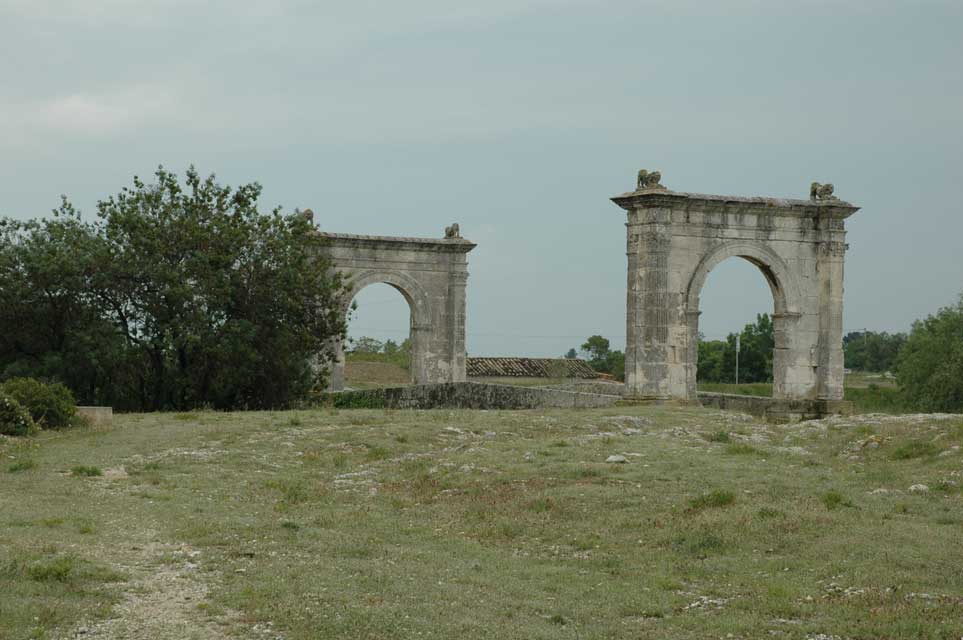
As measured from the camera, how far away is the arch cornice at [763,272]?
78.7 feet

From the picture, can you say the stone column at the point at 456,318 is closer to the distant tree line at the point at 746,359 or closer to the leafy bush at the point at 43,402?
the leafy bush at the point at 43,402

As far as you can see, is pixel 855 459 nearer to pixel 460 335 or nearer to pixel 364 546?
pixel 364 546

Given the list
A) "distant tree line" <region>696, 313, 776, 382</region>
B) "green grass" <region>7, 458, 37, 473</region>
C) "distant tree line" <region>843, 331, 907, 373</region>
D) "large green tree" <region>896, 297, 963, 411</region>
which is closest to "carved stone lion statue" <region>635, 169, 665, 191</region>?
"green grass" <region>7, 458, 37, 473</region>

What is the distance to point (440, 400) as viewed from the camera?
3116cm

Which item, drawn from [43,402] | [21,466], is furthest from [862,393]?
[21,466]

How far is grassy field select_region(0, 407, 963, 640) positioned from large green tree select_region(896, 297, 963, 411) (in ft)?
85.0

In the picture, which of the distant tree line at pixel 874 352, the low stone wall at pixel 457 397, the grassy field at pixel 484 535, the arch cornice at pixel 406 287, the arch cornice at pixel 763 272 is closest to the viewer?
the grassy field at pixel 484 535

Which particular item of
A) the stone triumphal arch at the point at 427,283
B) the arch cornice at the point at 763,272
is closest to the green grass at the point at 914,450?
the arch cornice at the point at 763,272

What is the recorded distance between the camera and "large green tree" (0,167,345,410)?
2541 centimetres

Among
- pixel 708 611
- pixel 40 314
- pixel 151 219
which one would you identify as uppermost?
pixel 151 219

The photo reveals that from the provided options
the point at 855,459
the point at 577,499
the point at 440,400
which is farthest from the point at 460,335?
the point at 577,499

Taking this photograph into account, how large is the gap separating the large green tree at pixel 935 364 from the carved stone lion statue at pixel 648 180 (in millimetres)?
22513

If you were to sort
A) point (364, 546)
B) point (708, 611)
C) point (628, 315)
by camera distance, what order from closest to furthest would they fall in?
point (708, 611) → point (364, 546) → point (628, 315)

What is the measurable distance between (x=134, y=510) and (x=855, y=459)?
8798mm
